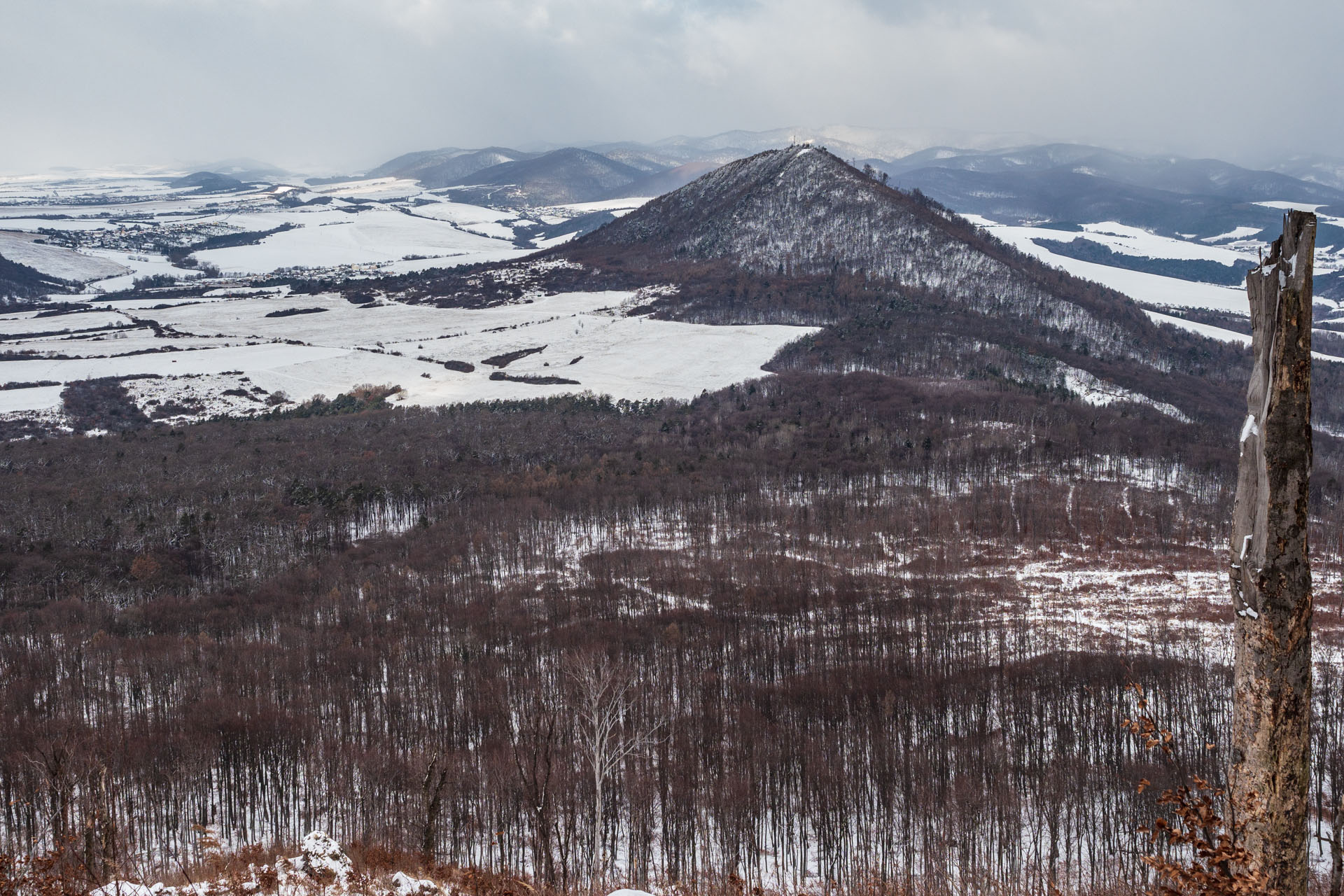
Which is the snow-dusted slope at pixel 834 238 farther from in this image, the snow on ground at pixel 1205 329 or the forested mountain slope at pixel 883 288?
the snow on ground at pixel 1205 329

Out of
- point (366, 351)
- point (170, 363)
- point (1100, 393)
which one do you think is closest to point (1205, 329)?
point (1100, 393)

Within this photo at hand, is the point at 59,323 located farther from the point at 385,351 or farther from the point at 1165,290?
the point at 1165,290

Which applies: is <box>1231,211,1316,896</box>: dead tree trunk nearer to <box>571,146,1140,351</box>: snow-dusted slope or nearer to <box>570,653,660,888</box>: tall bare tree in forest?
<box>570,653,660,888</box>: tall bare tree in forest

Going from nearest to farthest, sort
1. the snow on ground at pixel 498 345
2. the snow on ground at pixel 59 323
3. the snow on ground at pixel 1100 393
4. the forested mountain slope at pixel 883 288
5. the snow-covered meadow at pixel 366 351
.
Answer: the snow on ground at pixel 1100 393, the snow-covered meadow at pixel 366 351, the snow on ground at pixel 498 345, the forested mountain slope at pixel 883 288, the snow on ground at pixel 59 323

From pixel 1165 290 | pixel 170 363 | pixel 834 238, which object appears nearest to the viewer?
pixel 170 363

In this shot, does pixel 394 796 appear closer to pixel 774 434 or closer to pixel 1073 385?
pixel 774 434

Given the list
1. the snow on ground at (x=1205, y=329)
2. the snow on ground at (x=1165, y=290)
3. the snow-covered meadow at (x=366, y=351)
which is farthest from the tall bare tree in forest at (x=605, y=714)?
the snow on ground at (x=1165, y=290)

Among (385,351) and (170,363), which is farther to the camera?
(385,351)
